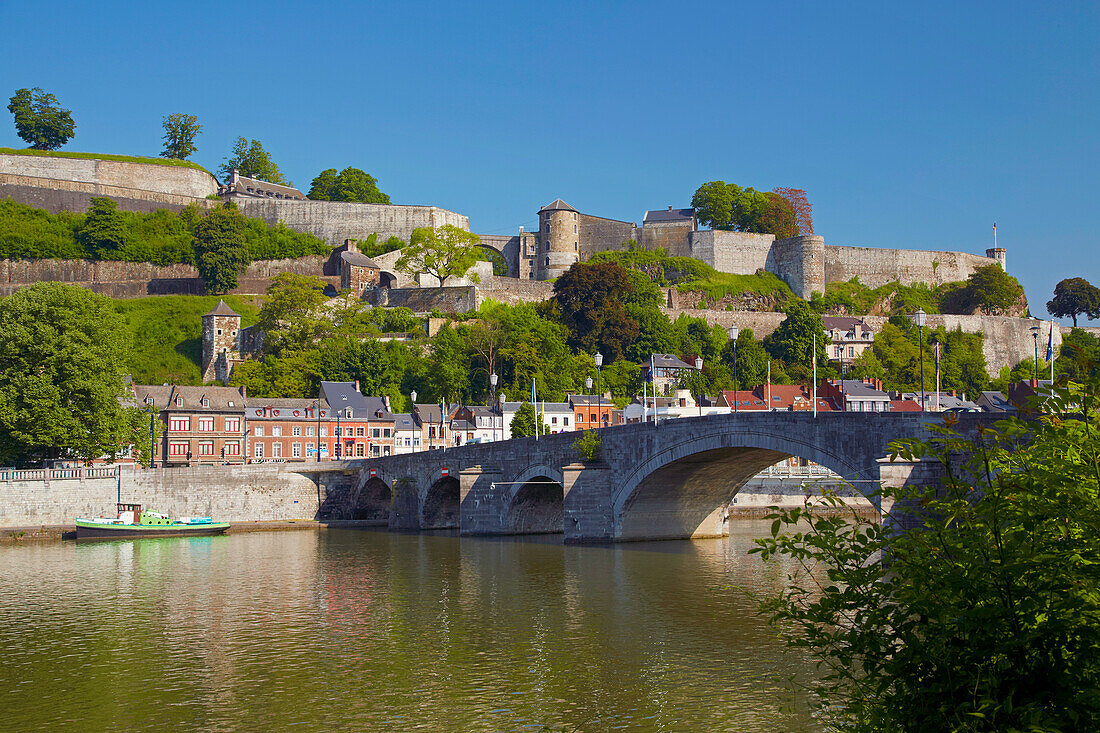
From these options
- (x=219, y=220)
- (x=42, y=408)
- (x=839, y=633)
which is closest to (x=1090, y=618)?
(x=839, y=633)

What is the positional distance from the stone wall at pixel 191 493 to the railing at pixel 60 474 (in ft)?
0.58

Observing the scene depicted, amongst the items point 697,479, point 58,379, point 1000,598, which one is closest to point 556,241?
point 58,379

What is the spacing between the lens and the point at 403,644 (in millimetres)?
18891

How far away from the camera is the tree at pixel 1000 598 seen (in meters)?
5.69

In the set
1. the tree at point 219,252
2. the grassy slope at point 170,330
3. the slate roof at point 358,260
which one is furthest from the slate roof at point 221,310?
the slate roof at point 358,260

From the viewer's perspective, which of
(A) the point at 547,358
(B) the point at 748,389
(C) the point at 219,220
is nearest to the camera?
(A) the point at 547,358

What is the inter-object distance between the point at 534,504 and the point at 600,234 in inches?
2224

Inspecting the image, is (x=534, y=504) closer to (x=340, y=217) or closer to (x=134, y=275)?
(x=134, y=275)

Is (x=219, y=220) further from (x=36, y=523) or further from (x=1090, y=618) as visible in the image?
(x=1090, y=618)

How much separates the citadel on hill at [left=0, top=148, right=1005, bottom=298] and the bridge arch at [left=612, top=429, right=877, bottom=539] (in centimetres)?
5055

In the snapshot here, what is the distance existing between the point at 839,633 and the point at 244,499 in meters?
43.0

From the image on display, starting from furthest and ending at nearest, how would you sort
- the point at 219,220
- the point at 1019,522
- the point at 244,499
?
1. the point at 219,220
2. the point at 244,499
3. the point at 1019,522

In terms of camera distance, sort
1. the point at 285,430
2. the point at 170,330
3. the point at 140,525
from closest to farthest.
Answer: the point at 140,525
the point at 285,430
the point at 170,330

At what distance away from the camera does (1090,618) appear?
18.5ft
